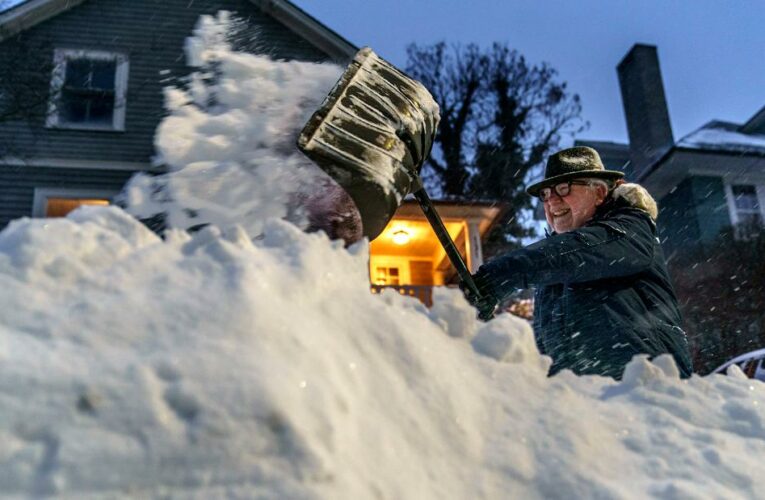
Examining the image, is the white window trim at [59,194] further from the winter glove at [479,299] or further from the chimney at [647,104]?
the chimney at [647,104]

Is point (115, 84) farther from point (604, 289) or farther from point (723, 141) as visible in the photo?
point (723, 141)

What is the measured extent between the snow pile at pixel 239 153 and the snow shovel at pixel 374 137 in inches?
8.7

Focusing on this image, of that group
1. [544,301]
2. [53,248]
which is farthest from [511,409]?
[544,301]

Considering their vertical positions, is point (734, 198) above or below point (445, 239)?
below

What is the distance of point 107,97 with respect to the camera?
10383mm

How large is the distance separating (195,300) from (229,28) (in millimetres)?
3572

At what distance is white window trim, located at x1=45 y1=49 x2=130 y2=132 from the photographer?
9.90 meters

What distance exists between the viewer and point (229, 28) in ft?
13.6

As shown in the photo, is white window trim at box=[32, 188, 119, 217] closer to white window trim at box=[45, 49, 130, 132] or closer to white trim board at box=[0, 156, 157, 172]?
white trim board at box=[0, 156, 157, 172]

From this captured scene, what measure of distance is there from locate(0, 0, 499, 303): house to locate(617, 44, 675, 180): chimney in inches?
347

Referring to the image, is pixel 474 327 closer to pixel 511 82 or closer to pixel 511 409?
pixel 511 409

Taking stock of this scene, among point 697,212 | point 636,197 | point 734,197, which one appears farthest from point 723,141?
point 636,197

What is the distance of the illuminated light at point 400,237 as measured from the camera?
34.2ft

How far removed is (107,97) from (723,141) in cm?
1415
